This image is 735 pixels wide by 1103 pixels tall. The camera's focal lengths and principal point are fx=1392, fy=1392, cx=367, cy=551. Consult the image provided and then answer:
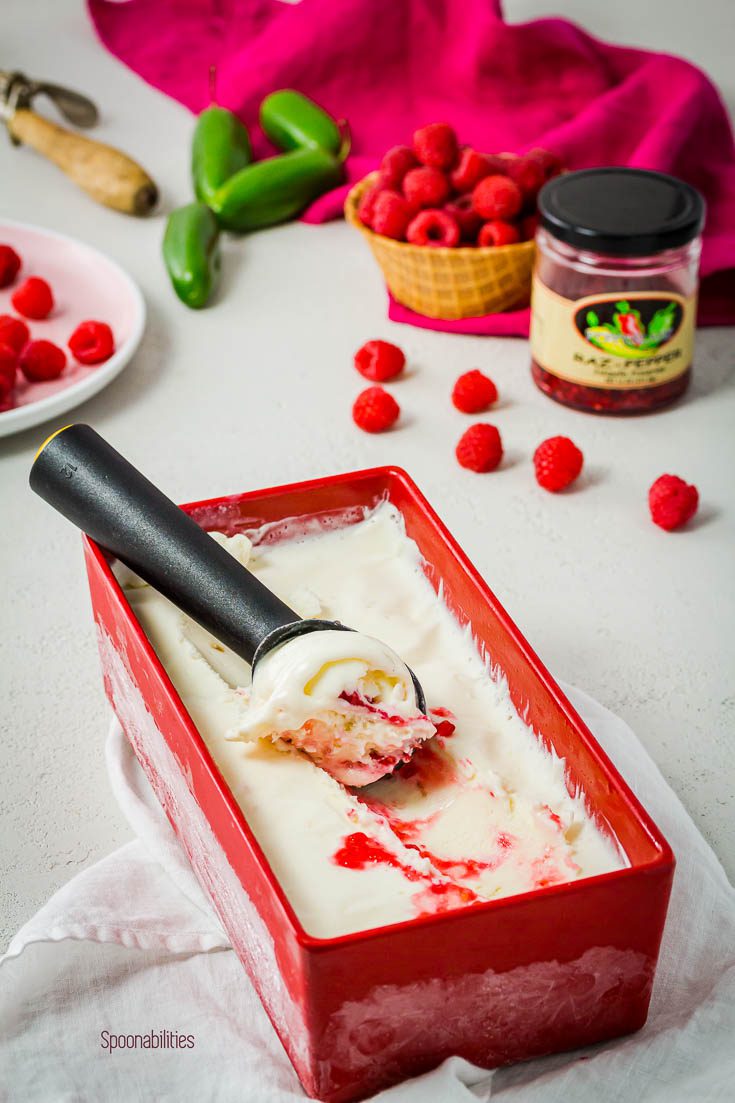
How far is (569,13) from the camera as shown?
300 centimetres

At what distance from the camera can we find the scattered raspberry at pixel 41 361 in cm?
195

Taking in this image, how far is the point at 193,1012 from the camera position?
42.8 inches

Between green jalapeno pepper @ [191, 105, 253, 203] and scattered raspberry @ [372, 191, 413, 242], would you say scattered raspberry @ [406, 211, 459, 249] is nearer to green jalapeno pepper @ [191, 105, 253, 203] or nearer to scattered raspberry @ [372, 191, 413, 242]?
scattered raspberry @ [372, 191, 413, 242]

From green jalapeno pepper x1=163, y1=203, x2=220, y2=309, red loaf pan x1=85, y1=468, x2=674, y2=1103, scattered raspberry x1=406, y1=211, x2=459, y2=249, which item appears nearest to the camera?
red loaf pan x1=85, y1=468, x2=674, y2=1103

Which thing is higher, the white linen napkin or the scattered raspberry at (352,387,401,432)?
the white linen napkin

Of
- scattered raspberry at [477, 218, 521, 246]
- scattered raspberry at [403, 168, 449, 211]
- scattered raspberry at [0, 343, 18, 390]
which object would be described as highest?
scattered raspberry at [403, 168, 449, 211]

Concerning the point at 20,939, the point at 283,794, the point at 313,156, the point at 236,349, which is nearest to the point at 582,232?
the point at 236,349

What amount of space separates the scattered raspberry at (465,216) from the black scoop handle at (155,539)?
922 millimetres

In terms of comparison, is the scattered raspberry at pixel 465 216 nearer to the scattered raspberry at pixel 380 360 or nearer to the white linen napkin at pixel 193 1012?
the scattered raspberry at pixel 380 360

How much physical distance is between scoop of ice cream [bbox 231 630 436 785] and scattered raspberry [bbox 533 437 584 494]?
2.35 ft

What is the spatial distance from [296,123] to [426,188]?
1.70 ft

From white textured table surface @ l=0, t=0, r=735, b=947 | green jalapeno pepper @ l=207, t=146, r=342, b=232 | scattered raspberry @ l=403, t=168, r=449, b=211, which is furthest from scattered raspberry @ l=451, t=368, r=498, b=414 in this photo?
green jalapeno pepper @ l=207, t=146, r=342, b=232

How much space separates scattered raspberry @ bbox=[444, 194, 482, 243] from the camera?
6.64 feet

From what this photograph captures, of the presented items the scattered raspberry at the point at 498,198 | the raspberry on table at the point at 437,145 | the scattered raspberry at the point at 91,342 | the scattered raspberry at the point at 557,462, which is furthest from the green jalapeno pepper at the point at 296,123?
the scattered raspberry at the point at 557,462
